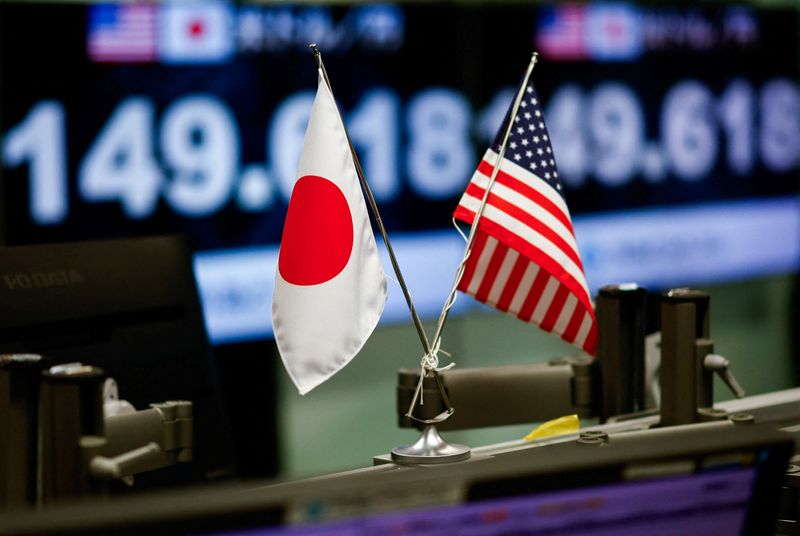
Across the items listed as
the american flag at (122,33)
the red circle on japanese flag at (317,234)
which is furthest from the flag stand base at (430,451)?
the american flag at (122,33)

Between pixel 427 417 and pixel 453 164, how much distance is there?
2988 millimetres

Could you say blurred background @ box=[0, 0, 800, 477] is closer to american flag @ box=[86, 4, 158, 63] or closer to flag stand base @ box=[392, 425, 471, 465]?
american flag @ box=[86, 4, 158, 63]

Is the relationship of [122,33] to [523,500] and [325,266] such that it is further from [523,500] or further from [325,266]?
[523,500]

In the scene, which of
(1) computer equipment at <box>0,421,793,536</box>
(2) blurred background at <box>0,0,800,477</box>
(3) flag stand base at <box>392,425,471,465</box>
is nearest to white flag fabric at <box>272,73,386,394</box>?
(3) flag stand base at <box>392,425,471,465</box>

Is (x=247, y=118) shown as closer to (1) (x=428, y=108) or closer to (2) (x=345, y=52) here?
(2) (x=345, y=52)

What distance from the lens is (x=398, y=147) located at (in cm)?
419

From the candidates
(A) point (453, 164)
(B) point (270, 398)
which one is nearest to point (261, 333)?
(B) point (270, 398)

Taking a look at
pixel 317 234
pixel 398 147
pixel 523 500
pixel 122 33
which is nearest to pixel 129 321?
pixel 317 234

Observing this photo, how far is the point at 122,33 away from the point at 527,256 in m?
2.45

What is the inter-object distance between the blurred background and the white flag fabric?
1.60 meters

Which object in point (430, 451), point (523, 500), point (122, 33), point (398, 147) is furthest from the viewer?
point (398, 147)

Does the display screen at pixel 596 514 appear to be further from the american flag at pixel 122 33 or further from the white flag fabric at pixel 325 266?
the american flag at pixel 122 33

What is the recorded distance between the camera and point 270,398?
159 inches

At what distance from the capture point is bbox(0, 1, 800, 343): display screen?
3.59 metres
